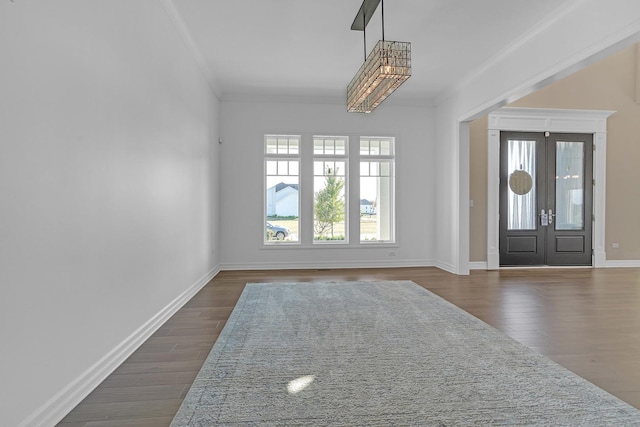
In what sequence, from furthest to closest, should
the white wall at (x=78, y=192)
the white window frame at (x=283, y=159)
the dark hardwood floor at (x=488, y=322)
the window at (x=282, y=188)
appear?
the window at (x=282, y=188) → the white window frame at (x=283, y=159) → the dark hardwood floor at (x=488, y=322) → the white wall at (x=78, y=192)

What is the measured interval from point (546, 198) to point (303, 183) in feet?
15.6

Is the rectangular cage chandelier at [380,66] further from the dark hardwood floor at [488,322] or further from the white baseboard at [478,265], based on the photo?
the white baseboard at [478,265]

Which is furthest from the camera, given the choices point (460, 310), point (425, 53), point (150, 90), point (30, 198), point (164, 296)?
point (425, 53)

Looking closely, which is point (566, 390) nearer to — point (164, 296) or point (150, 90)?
point (164, 296)

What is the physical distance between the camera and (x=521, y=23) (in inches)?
157

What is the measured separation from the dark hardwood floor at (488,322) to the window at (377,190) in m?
0.97

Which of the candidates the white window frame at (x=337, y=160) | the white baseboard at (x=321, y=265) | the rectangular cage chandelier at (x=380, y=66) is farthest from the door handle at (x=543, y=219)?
the rectangular cage chandelier at (x=380, y=66)

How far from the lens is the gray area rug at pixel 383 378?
1.85 metres

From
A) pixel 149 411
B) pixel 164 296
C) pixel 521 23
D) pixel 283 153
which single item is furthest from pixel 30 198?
pixel 283 153

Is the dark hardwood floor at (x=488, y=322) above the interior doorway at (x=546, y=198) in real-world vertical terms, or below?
below

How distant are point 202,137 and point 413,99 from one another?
4041 mm

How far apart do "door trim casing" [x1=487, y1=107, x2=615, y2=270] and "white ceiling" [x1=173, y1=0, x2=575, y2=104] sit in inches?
64.1

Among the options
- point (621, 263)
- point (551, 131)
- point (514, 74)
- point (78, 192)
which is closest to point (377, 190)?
point (514, 74)

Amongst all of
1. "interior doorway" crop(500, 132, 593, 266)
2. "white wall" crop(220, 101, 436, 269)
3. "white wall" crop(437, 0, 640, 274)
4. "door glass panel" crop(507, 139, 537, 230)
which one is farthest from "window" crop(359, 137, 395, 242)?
"door glass panel" crop(507, 139, 537, 230)
